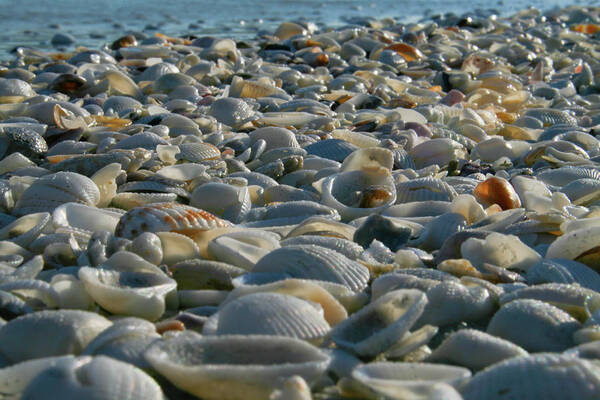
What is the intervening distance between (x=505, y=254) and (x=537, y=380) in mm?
894

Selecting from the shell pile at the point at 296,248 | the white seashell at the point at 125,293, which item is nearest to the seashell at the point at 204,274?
the shell pile at the point at 296,248

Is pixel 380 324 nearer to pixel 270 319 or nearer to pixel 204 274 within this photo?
pixel 270 319

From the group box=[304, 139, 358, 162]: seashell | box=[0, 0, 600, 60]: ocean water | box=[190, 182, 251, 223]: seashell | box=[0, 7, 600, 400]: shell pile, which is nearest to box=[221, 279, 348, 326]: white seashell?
box=[0, 7, 600, 400]: shell pile

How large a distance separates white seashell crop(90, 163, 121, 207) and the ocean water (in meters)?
5.56

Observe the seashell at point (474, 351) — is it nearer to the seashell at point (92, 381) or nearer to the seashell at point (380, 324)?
the seashell at point (380, 324)

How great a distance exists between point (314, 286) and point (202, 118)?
266 centimetres

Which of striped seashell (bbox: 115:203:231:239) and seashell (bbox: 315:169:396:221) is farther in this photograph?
seashell (bbox: 315:169:396:221)

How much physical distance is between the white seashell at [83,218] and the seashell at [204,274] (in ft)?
1.70

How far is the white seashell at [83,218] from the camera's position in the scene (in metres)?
2.27

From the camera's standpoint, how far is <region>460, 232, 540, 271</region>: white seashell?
2035mm

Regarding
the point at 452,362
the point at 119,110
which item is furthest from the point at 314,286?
the point at 119,110

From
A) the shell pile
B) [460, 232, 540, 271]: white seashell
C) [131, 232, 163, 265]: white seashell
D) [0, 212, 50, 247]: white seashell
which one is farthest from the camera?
[0, 212, 50, 247]: white seashell

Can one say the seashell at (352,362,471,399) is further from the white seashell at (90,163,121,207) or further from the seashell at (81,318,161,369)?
the white seashell at (90,163,121,207)

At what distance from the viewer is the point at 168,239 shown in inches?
79.4
